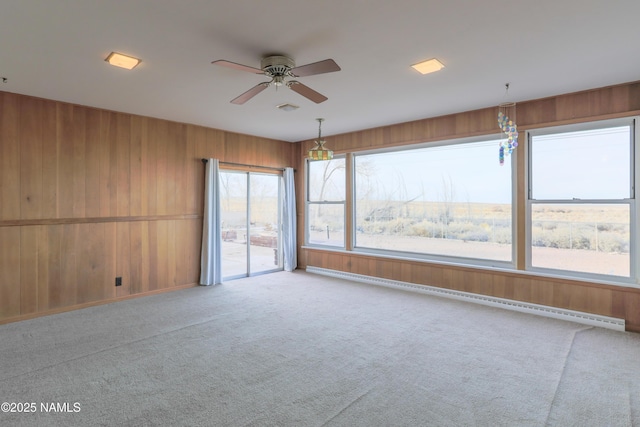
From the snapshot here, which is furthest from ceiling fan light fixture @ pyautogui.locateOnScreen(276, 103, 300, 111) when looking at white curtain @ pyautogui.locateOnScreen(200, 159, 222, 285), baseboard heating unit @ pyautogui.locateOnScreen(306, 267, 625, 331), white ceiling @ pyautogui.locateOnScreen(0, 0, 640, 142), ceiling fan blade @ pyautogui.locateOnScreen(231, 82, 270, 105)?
baseboard heating unit @ pyautogui.locateOnScreen(306, 267, 625, 331)

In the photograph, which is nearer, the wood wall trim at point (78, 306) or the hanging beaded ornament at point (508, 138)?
the hanging beaded ornament at point (508, 138)

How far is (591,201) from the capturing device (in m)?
3.98

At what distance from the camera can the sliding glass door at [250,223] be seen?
6.19 meters

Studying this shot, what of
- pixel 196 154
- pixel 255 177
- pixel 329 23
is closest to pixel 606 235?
pixel 329 23

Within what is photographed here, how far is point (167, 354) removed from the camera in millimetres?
3133

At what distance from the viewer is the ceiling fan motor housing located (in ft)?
9.61

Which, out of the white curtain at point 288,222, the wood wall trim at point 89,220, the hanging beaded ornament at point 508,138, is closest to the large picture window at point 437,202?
the hanging beaded ornament at point 508,138

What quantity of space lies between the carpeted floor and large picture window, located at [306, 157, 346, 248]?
2.34m

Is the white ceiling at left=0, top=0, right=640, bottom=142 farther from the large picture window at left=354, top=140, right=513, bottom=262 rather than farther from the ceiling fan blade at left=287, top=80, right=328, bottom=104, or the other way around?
the large picture window at left=354, top=140, right=513, bottom=262

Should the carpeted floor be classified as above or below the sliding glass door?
below

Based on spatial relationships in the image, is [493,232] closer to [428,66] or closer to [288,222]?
[428,66]

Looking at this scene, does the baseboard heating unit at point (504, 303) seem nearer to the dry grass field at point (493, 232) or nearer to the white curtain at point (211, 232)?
the dry grass field at point (493, 232)

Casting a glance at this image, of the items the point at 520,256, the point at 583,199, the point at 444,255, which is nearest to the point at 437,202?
the point at 444,255

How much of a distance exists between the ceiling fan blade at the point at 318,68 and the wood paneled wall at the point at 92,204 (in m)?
3.41
